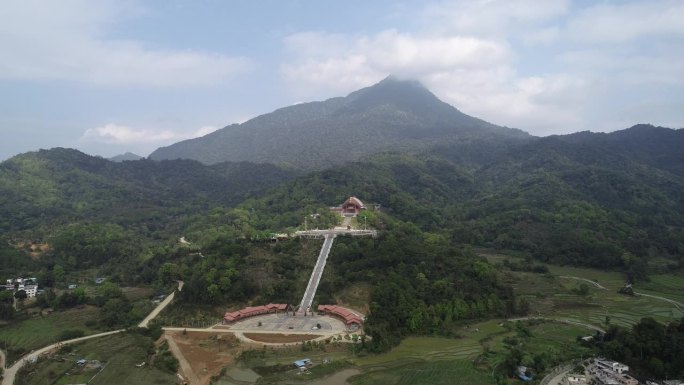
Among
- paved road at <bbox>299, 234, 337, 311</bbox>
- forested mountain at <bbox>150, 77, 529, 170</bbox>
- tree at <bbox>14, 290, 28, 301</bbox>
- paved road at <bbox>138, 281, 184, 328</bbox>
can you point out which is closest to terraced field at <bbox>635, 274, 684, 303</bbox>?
paved road at <bbox>299, 234, 337, 311</bbox>

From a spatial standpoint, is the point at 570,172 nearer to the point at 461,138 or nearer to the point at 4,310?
the point at 461,138

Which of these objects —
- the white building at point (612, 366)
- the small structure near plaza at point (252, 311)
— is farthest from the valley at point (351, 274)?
the white building at point (612, 366)

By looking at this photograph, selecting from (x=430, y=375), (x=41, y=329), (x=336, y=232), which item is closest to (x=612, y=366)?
(x=430, y=375)

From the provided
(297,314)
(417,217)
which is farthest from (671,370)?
(417,217)

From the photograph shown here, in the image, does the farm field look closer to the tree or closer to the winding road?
the winding road

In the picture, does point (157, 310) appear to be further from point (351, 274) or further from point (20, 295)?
point (351, 274)

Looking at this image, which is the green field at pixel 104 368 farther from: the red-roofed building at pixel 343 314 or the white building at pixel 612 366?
the white building at pixel 612 366
